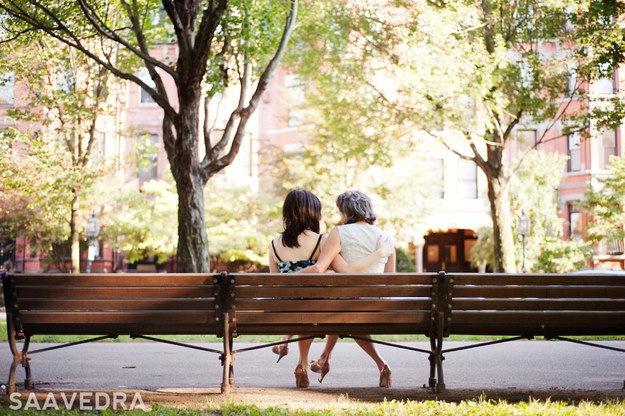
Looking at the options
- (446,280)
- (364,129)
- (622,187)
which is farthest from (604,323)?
(622,187)

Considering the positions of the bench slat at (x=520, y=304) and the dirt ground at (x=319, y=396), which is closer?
the dirt ground at (x=319, y=396)

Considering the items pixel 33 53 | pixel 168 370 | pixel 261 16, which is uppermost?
pixel 33 53

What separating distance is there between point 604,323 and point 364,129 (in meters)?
16.2

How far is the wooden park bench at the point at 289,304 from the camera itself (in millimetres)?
6309

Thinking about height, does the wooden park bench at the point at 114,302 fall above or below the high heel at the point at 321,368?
above

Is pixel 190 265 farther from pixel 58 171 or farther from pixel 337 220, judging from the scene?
pixel 337 220

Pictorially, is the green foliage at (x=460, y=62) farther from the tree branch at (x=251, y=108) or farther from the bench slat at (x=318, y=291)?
the bench slat at (x=318, y=291)

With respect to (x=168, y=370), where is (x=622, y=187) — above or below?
above

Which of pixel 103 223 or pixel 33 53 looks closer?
pixel 33 53

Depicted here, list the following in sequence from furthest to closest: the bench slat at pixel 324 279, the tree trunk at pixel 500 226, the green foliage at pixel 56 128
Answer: the green foliage at pixel 56 128 < the tree trunk at pixel 500 226 < the bench slat at pixel 324 279

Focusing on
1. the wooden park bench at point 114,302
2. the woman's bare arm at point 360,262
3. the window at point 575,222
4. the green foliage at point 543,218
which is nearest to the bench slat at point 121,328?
the wooden park bench at point 114,302

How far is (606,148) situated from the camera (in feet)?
126

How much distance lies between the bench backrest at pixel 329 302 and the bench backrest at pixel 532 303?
0.31 metres

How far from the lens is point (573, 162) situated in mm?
39594
